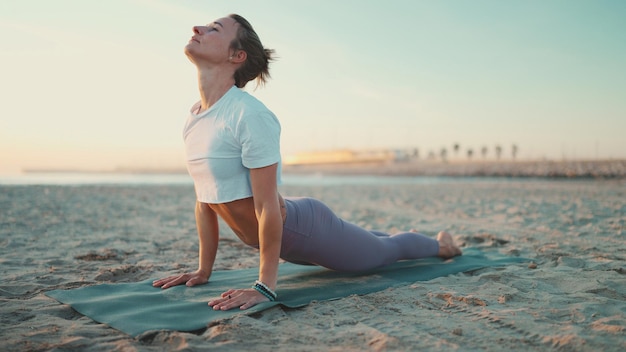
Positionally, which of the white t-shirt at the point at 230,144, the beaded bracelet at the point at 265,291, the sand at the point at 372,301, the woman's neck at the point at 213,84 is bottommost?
the sand at the point at 372,301

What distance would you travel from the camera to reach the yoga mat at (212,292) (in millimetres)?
2232

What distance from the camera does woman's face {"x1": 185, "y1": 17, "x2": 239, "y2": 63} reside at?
249 cm

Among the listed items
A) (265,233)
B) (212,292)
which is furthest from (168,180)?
(265,233)

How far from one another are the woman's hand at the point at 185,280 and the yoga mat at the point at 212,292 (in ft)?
0.17

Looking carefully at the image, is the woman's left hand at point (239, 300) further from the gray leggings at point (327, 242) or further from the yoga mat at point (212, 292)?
the gray leggings at point (327, 242)

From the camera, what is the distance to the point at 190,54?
2.52 m

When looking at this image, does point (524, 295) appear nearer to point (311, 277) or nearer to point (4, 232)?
point (311, 277)

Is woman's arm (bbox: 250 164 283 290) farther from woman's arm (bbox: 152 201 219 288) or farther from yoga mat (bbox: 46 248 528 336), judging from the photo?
woman's arm (bbox: 152 201 219 288)

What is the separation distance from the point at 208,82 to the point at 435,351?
181cm

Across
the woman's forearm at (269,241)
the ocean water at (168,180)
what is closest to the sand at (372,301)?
the woman's forearm at (269,241)

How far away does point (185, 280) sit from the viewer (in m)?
2.94

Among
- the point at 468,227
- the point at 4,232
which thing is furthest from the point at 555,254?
the point at 4,232

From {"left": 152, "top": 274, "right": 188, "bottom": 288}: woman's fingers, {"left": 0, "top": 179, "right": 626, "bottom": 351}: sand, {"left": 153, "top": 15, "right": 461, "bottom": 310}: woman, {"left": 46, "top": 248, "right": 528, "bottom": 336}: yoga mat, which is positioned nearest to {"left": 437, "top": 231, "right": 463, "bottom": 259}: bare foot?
{"left": 46, "top": 248, "right": 528, "bottom": 336}: yoga mat

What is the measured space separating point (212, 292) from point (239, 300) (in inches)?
16.3
